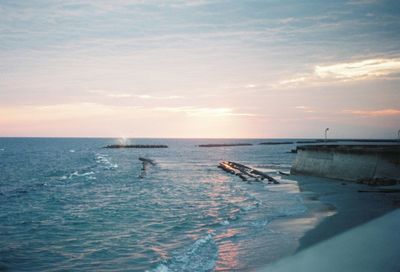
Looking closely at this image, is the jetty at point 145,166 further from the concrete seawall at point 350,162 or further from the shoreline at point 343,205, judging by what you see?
the shoreline at point 343,205

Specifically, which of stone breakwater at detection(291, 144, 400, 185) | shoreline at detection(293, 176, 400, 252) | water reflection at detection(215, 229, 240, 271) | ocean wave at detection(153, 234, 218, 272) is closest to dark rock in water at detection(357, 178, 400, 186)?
stone breakwater at detection(291, 144, 400, 185)

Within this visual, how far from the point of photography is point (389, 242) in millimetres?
14828

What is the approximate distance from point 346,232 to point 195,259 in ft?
25.7

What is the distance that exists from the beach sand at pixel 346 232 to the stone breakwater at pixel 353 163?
5637 millimetres

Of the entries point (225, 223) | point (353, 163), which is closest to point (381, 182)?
point (353, 163)

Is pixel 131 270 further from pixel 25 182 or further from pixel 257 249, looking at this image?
pixel 25 182

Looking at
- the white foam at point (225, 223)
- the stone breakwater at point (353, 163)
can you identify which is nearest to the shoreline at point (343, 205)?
the stone breakwater at point (353, 163)

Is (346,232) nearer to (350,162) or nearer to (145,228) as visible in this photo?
(145,228)

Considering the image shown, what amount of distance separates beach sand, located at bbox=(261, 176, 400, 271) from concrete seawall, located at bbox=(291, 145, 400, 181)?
5.79 m

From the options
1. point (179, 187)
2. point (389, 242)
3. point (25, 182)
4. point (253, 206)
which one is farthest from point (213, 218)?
point (25, 182)

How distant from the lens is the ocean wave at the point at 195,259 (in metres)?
13.3

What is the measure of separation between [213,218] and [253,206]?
458 cm

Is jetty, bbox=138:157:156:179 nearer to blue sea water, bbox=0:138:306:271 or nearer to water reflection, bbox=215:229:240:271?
blue sea water, bbox=0:138:306:271

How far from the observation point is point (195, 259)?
1425 cm
